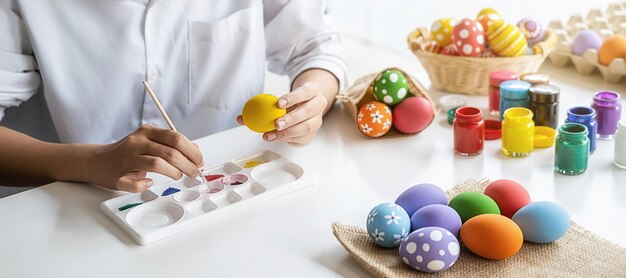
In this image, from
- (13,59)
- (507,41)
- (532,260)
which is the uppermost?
(13,59)

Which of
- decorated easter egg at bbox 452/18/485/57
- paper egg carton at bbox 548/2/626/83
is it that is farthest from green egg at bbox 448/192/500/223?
paper egg carton at bbox 548/2/626/83

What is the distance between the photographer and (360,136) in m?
1.42

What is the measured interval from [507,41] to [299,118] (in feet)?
1.77

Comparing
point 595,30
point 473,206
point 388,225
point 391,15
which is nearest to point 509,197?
point 473,206

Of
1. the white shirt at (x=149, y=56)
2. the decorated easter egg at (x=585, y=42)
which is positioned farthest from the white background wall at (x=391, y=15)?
the white shirt at (x=149, y=56)

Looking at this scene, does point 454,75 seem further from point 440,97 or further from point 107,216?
point 107,216

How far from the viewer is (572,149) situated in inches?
47.1

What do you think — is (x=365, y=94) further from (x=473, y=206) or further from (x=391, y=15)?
(x=391, y=15)

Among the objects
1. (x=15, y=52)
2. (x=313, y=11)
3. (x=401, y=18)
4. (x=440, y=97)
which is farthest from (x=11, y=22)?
(x=401, y=18)

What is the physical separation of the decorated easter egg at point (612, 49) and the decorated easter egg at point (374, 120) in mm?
565

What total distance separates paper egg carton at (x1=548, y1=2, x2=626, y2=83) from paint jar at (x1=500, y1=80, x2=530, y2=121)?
32cm

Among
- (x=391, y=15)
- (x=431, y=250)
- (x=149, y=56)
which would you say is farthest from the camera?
(x=391, y=15)

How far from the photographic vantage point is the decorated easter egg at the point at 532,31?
5.50 ft

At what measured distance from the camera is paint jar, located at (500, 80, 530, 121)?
139cm
